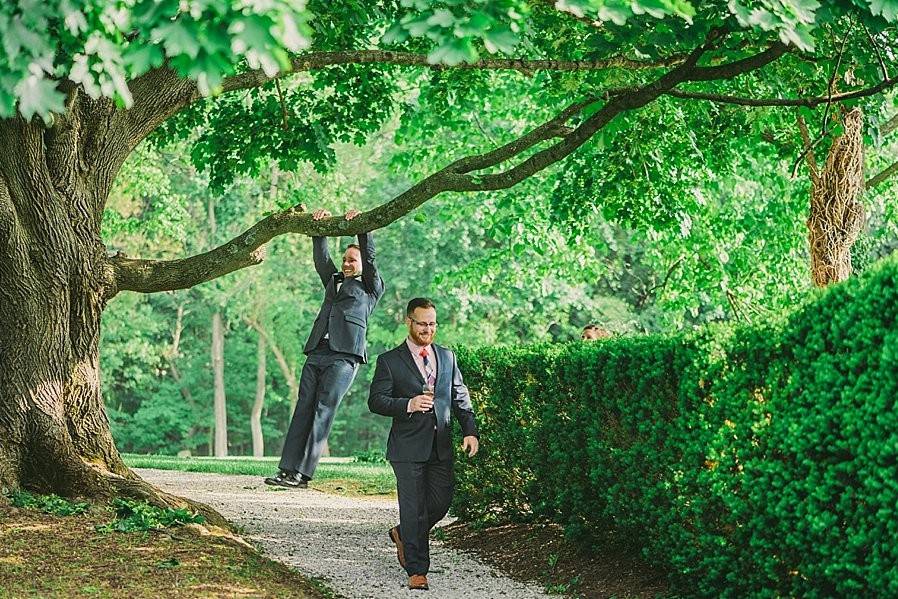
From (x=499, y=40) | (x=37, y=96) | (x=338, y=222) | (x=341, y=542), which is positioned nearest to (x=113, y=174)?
(x=338, y=222)

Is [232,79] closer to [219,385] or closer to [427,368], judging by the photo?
[427,368]

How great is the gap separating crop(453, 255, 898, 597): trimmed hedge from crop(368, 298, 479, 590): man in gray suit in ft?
3.06

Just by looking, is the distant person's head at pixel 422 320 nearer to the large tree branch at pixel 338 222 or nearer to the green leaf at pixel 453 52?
the large tree branch at pixel 338 222

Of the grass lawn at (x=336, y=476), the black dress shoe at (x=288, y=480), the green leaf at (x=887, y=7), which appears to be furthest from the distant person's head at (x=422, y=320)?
the grass lawn at (x=336, y=476)

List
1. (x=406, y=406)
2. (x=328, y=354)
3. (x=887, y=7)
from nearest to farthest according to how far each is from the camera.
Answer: (x=887, y=7) < (x=406, y=406) < (x=328, y=354)

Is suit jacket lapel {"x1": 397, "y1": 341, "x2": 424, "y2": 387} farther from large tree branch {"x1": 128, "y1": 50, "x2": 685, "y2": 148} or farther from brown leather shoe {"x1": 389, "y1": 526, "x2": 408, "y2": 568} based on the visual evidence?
large tree branch {"x1": 128, "y1": 50, "x2": 685, "y2": 148}

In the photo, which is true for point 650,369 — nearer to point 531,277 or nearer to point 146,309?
point 531,277

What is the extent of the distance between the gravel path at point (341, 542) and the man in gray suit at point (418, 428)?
31 centimetres

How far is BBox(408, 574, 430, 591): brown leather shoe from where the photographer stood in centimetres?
773

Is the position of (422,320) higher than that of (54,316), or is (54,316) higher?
(54,316)

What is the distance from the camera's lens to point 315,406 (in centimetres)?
1063

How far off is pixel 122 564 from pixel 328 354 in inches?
150

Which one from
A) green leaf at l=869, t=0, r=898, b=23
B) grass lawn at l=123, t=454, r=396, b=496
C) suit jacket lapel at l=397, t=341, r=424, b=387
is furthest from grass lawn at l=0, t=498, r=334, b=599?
grass lawn at l=123, t=454, r=396, b=496

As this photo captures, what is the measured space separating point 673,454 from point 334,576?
276cm
